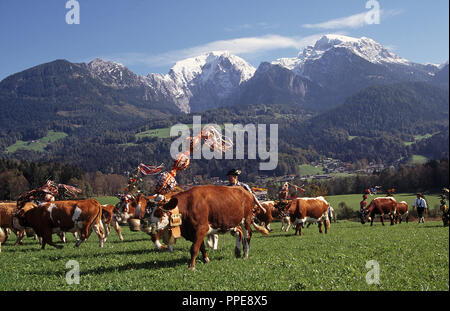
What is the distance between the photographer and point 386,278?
948 cm

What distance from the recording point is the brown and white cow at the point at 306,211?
26375mm

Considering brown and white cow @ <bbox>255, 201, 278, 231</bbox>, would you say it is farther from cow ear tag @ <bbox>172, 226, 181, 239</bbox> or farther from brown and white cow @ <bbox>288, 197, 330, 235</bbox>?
cow ear tag @ <bbox>172, 226, 181, 239</bbox>

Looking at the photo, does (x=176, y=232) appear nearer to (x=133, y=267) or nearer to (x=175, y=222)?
(x=175, y=222)

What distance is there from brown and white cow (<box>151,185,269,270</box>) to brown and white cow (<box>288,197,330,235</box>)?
1245 centimetres

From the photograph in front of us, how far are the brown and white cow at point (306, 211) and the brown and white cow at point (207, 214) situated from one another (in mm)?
12451

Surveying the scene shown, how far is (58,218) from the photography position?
20.5 metres

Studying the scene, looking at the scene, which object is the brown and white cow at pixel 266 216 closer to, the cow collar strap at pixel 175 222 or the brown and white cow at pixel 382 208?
the brown and white cow at pixel 382 208

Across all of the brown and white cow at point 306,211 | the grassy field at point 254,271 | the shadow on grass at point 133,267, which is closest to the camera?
the grassy field at point 254,271

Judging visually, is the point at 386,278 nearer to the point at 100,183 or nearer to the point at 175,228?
the point at 175,228

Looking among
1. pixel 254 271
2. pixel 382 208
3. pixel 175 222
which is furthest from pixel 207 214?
pixel 382 208

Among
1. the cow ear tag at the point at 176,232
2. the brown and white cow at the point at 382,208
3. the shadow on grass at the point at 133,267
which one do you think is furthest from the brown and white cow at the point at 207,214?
the brown and white cow at the point at 382,208

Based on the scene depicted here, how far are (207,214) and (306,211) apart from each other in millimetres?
15426
